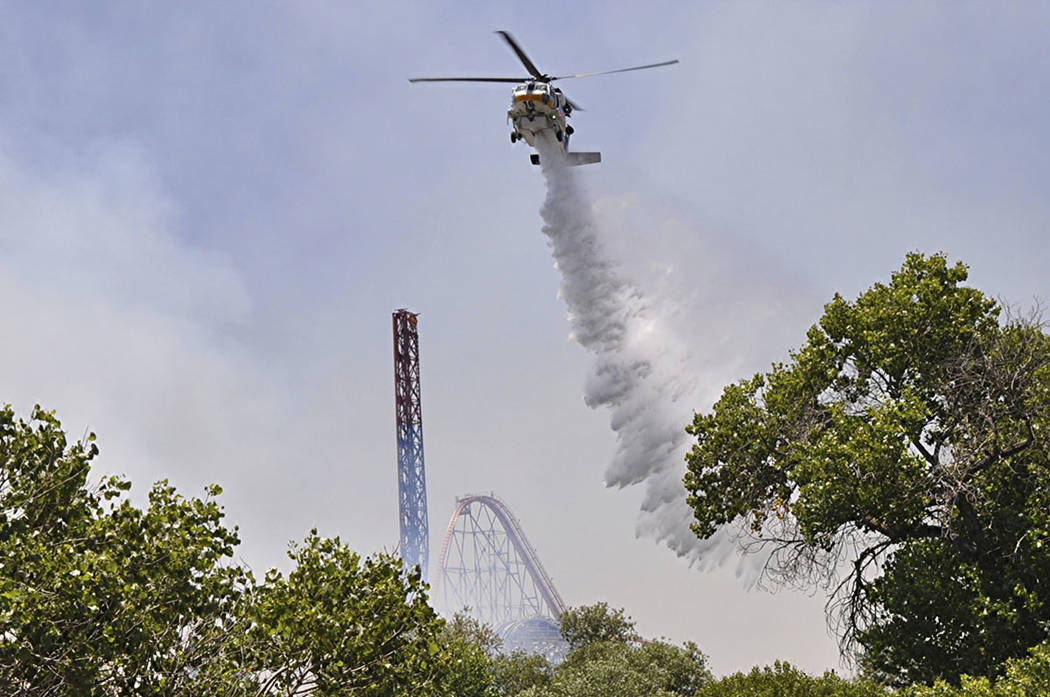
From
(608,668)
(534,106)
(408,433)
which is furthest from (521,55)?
(408,433)

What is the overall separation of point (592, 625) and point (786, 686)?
2811 centimetres

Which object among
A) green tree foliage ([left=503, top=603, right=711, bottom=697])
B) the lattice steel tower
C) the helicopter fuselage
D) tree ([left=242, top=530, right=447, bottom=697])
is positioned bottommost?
tree ([left=242, top=530, right=447, bottom=697])

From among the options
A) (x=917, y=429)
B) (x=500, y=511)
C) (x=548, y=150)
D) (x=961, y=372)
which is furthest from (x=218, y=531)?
(x=500, y=511)

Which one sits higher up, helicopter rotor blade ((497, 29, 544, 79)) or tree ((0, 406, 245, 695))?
helicopter rotor blade ((497, 29, 544, 79))

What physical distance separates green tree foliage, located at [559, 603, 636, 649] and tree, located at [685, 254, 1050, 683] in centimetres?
3097

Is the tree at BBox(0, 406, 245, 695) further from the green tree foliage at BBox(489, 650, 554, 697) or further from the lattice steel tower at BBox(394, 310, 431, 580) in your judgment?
the lattice steel tower at BBox(394, 310, 431, 580)

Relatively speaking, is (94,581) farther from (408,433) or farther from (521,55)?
(408,433)

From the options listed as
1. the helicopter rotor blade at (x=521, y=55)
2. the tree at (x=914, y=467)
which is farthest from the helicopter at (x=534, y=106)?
the tree at (x=914, y=467)

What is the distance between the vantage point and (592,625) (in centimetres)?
5503

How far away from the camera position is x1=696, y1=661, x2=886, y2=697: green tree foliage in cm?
2688

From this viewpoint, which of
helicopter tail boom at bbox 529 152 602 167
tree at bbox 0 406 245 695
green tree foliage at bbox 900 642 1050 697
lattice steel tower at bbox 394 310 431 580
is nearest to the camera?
tree at bbox 0 406 245 695

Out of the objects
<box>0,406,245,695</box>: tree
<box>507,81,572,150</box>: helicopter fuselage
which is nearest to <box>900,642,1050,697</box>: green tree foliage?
<box>0,406,245,695</box>: tree

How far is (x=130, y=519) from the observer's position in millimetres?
17203

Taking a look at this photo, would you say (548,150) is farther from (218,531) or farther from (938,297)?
(218,531)
